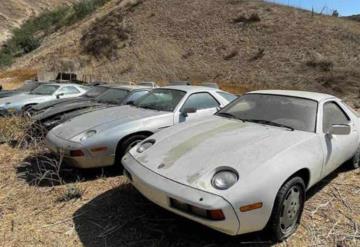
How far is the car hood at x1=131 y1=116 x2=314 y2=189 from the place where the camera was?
338 cm

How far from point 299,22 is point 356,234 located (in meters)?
24.8

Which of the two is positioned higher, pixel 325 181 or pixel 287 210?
Answer: pixel 287 210

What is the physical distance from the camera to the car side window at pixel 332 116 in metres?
4.38

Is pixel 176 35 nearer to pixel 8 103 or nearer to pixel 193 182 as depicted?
pixel 8 103

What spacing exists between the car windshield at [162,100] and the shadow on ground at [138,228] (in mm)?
2003

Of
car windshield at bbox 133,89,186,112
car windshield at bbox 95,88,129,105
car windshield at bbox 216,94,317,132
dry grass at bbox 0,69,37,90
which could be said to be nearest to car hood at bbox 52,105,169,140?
car windshield at bbox 133,89,186,112

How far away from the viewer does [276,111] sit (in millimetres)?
4508

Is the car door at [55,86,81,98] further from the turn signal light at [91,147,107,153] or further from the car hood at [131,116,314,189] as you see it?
the car hood at [131,116,314,189]

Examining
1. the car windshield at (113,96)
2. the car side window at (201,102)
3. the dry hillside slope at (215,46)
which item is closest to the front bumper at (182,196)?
the car side window at (201,102)

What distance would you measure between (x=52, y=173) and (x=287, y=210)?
9.90ft

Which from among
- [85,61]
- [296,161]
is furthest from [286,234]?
[85,61]

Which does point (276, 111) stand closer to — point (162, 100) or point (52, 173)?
point (162, 100)

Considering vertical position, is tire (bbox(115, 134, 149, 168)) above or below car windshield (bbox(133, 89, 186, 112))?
below

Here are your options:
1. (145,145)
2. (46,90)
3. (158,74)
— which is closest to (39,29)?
(158,74)
